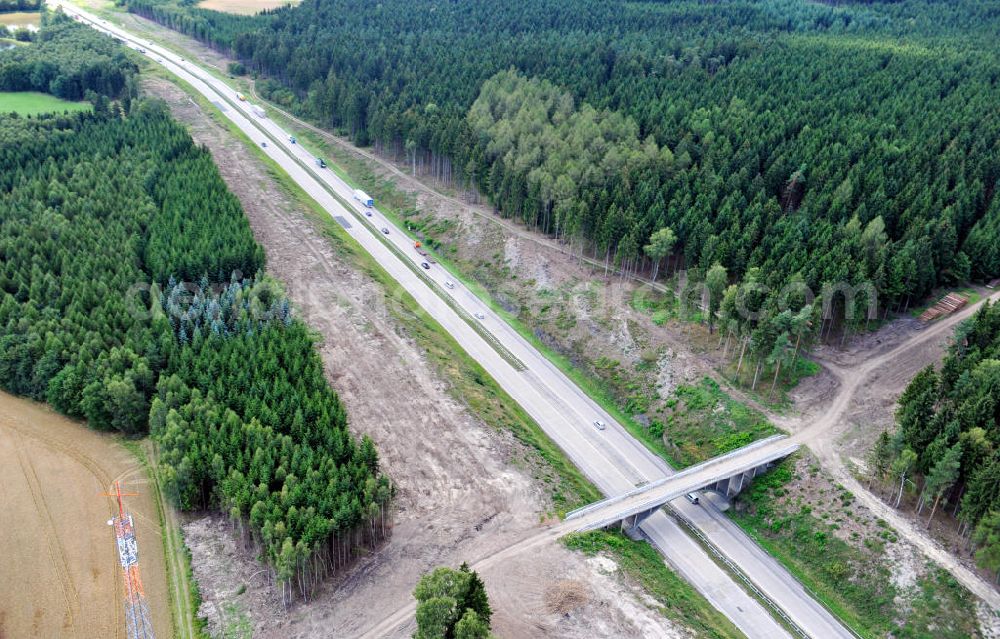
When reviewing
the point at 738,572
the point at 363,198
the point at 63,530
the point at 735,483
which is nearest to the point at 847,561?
the point at 738,572

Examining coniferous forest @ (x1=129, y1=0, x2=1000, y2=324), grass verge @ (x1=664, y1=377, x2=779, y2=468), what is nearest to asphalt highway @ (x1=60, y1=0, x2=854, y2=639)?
grass verge @ (x1=664, y1=377, x2=779, y2=468)

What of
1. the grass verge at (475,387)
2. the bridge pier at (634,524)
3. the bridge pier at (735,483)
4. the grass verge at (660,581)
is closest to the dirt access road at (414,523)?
the grass verge at (475,387)

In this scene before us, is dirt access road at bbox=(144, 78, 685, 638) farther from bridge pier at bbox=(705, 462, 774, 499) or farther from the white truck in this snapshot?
the white truck

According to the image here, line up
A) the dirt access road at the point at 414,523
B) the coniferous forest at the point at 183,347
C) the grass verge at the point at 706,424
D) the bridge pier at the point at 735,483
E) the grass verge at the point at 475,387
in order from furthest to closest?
the grass verge at the point at 706,424 → the grass verge at the point at 475,387 → the bridge pier at the point at 735,483 → the coniferous forest at the point at 183,347 → the dirt access road at the point at 414,523

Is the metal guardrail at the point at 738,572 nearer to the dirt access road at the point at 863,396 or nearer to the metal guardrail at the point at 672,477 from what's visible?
the metal guardrail at the point at 672,477

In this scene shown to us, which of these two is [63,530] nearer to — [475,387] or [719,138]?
[475,387]

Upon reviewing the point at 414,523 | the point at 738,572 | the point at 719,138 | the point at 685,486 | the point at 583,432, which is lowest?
the point at 738,572
